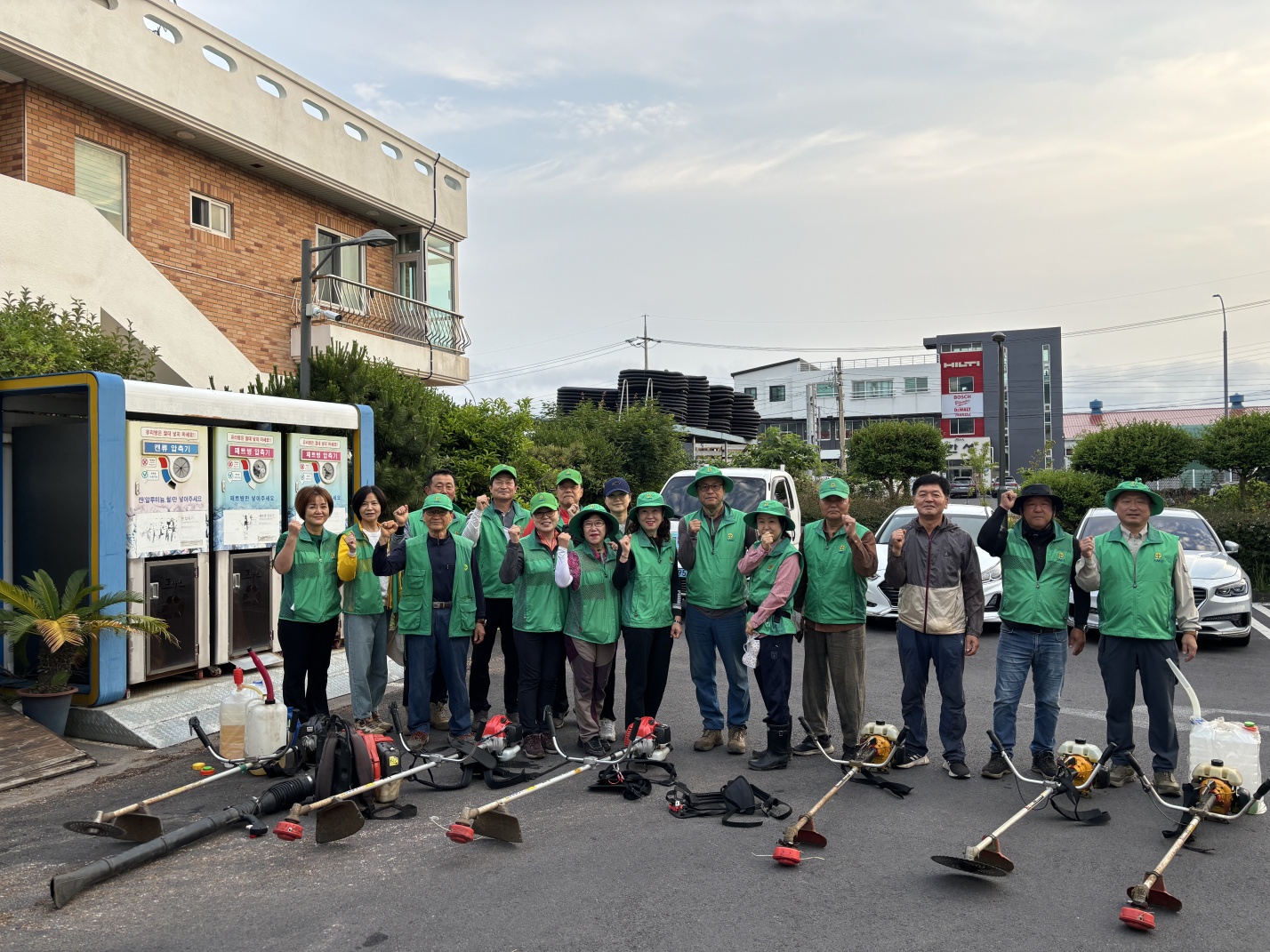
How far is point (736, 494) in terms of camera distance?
47.9 ft

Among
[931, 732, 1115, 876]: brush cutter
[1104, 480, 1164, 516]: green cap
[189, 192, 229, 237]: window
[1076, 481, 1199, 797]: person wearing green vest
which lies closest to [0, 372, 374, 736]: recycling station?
[931, 732, 1115, 876]: brush cutter

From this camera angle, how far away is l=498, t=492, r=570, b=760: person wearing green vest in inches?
279

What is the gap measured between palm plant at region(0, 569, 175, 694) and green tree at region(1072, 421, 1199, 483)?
28.7 meters

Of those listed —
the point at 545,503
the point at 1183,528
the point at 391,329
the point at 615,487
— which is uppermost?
the point at 391,329

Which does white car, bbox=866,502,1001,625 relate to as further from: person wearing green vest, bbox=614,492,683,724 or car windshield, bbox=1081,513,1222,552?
person wearing green vest, bbox=614,492,683,724

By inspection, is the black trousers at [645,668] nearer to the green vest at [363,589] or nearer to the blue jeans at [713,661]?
the blue jeans at [713,661]

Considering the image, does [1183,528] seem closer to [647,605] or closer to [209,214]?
[647,605]

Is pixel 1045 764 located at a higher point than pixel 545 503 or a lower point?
lower

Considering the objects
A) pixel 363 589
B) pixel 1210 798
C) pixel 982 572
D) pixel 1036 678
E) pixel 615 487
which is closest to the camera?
pixel 1210 798

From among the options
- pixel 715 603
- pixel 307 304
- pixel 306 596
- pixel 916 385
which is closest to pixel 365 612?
pixel 306 596

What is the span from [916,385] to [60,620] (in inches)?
3006

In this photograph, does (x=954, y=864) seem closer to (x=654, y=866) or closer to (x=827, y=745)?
(x=654, y=866)

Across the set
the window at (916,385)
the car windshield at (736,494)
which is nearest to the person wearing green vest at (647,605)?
the car windshield at (736,494)

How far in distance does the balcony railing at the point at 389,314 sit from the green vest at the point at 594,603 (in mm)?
10999
